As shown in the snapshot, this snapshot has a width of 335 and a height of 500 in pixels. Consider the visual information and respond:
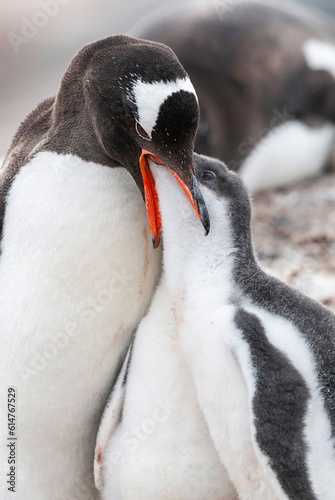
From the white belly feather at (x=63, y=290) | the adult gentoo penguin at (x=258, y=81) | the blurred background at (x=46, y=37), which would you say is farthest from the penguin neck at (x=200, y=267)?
the blurred background at (x=46, y=37)

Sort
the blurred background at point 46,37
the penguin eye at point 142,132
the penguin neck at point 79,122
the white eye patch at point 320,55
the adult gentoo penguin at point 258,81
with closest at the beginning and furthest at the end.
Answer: the penguin eye at point 142,132
the penguin neck at point 79,122
the adult gentoo penguin at point 258,81
the white eye patch at point 320,55
the blurred background at point 46,37

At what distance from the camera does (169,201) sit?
6.27ft

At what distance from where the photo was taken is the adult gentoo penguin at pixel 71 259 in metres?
1.91

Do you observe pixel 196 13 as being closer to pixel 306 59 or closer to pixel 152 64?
pixel 306 59

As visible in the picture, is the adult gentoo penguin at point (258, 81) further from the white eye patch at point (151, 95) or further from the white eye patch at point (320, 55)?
the white eye patch at point (151, 95)

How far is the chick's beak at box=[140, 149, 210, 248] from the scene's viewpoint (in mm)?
1804

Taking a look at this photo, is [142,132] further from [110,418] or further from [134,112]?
[110,418]

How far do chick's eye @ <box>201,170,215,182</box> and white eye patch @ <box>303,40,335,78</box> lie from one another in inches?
139

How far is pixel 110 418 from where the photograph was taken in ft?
6.80

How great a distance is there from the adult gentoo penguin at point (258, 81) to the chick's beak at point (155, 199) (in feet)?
8.10

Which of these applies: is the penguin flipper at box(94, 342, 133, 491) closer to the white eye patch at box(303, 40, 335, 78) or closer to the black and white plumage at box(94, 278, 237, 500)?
the black and white plumage at box(94, 278, 237, 500)

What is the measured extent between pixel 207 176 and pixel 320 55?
12.2 feet

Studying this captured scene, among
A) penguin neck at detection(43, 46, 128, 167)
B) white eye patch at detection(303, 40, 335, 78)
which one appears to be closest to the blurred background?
white eye patch at detection(303, 40, 335, 78)

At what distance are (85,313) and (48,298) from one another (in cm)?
11
